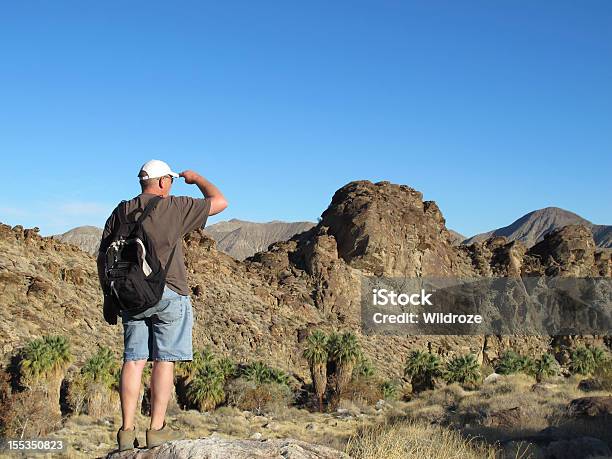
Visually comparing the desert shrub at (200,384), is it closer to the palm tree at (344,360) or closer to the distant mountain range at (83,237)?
the palm tree at (344,360)

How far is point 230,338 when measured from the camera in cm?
4762

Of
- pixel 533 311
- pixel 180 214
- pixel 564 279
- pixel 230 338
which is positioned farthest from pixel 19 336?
pixel 564 279

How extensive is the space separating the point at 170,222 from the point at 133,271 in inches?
19.5

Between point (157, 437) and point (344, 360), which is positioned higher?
point (157, 437)

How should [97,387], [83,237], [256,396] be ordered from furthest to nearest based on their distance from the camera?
[83,237], [256,396], [97,387]

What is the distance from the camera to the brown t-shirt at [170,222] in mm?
4723

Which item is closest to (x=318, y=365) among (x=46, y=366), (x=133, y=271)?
(x=46, y=366)

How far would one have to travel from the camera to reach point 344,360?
129 feet

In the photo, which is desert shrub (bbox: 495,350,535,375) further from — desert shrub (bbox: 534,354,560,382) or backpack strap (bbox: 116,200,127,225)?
backpack strap (bbox: 116,200,127,225)

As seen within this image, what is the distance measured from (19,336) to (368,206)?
41.2 meters

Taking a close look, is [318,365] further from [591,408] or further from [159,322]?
[159,322]

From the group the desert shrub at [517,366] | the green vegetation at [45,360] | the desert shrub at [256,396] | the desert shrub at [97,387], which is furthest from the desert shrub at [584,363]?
the green vegetation at [45,360]

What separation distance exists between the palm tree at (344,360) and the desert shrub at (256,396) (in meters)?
3.54

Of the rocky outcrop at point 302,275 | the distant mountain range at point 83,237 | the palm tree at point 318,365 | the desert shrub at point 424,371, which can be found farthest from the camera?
the distant mountain range at point 83,237
